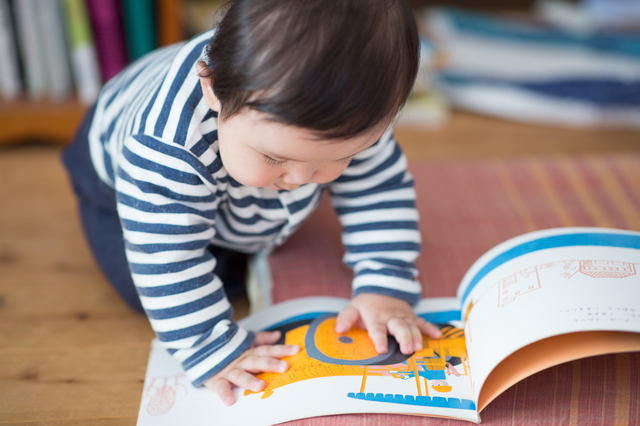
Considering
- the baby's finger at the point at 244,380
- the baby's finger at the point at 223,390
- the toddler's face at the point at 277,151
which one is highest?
the toddler's face at the point at 277,151

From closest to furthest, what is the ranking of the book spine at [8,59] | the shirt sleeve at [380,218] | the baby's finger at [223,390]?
the baby's finger at [223,390], the shirt sleeve at [380,218], the book spine at [8,59]

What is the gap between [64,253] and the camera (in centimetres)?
79

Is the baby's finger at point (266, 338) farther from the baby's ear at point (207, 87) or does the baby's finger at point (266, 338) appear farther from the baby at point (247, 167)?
the baby's ear at point (207, 87)

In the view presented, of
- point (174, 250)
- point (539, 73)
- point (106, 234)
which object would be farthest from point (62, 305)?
point (539, 73)

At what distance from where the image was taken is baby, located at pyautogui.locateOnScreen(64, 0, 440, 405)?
0.41 metres

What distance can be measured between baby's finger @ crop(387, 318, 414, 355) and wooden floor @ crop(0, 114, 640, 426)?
21cm

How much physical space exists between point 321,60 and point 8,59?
32.8 inches

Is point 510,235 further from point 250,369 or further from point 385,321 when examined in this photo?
point 250,369

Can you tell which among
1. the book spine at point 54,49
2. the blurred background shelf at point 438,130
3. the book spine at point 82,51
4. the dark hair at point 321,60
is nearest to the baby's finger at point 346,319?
the dark hair at point 321,60

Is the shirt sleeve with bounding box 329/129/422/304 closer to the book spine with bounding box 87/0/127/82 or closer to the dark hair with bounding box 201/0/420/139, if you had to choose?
the dark hair with bounding box 201/0/420/139

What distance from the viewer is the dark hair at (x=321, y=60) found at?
16.0 inches

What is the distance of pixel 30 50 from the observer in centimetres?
101

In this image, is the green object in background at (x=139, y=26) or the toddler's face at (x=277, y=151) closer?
the toddler's face at (x=277, y=151)

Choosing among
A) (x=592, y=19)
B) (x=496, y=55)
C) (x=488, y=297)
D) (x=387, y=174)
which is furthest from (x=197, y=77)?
(x=592, y=19)
